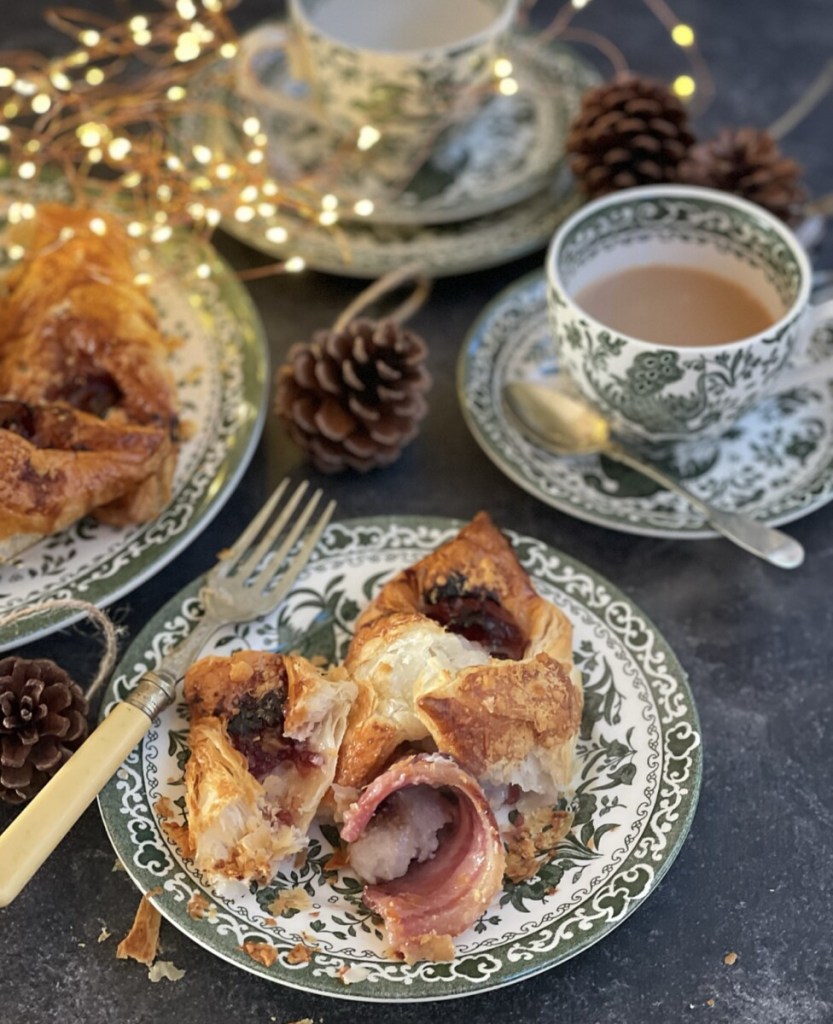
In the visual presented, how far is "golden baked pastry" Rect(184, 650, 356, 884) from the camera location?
1108 mm

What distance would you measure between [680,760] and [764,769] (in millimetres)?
155

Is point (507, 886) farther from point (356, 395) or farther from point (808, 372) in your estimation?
point (808, 372)

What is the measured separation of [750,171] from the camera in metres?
1.81

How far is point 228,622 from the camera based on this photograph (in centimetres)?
133

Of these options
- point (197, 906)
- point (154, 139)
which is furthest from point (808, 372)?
point (154, 139)

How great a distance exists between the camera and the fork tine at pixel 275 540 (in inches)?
54.5

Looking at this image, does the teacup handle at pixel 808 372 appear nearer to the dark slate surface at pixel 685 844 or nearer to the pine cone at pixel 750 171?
the dark slate surface at pixel 685 844

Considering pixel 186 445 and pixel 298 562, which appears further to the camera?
pixel 186 445

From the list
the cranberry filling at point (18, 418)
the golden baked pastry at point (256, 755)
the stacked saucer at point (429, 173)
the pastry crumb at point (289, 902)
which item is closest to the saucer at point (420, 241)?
the stacked saucer at point (429, 173)

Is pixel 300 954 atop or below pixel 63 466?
below

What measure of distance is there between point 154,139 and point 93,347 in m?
0.61

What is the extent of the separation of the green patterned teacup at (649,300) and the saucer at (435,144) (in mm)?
333

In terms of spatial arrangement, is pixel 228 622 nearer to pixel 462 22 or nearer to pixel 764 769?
pixel 764 769

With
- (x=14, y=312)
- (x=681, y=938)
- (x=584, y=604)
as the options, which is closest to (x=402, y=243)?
(x=14, y=312)
